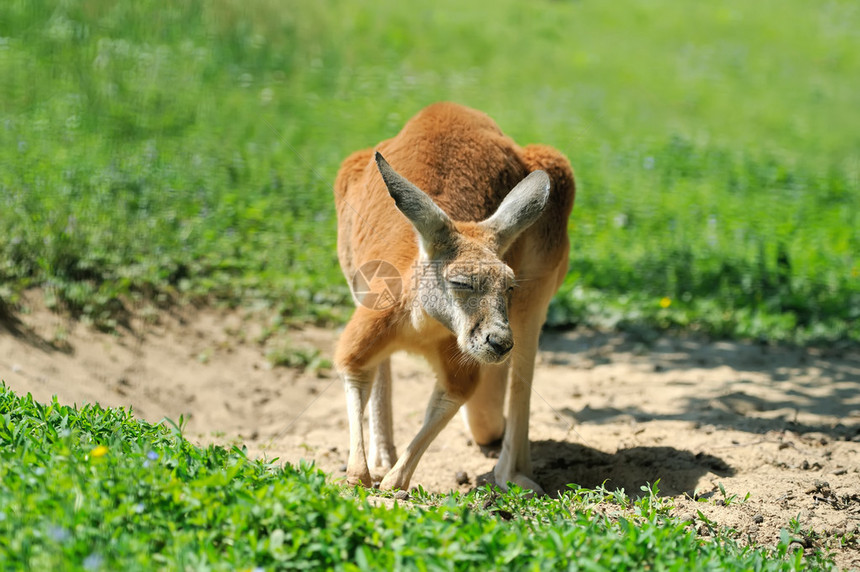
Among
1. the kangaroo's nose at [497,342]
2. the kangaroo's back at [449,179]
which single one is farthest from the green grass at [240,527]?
the kangaroo's back at [449,179]

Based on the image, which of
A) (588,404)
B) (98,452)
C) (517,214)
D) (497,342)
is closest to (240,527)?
(98,452)

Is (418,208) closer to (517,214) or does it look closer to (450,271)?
(450,271)

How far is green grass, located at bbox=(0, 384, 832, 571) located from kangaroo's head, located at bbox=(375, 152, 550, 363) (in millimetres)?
877

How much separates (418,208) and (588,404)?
9.70ft

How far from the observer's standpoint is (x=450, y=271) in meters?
4.46

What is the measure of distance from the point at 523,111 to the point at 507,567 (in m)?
10.7

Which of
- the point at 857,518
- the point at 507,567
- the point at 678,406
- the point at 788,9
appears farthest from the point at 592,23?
the point at 507,567

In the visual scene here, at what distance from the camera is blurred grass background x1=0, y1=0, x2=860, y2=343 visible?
8177mm

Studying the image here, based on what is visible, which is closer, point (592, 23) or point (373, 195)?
point (373, 195)

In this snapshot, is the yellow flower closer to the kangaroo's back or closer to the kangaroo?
the kangaroo

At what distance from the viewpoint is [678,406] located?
6.59 meters

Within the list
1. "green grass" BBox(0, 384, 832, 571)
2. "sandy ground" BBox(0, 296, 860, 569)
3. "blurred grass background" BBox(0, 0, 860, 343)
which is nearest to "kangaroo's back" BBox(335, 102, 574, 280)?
"sandy ground" BBox(0, 296, 860, 569)

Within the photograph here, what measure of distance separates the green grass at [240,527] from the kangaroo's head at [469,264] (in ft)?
2.88

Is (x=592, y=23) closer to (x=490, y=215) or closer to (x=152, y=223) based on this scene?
(x=152, y=223)
